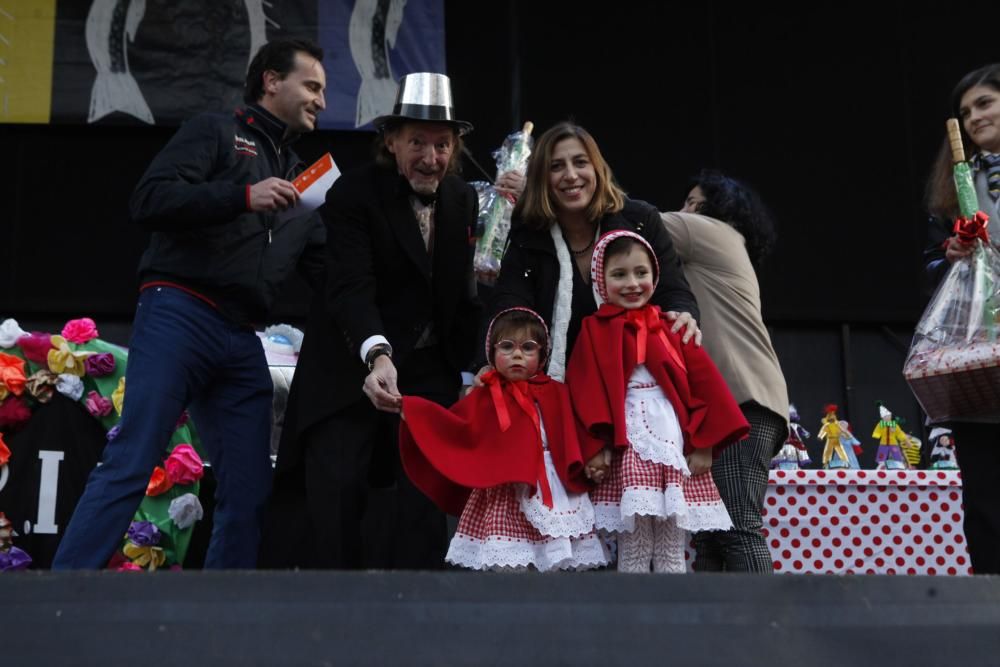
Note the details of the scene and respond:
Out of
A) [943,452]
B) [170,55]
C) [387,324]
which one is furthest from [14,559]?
[170,55]

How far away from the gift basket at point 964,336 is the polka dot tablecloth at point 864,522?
1.05 meters

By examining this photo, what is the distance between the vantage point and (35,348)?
3586 millimetres

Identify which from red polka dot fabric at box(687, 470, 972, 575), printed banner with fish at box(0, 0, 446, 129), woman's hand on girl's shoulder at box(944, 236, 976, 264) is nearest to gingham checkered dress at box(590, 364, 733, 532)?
woman's hand on girl's shoulder at box(944, 236, 976, 264)

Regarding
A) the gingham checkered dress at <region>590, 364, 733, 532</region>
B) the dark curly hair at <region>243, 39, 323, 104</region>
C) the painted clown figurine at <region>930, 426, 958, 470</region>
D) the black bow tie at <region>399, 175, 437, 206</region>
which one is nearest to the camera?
the gingham checkered dress at <region>590, 364, 733, 532</region>

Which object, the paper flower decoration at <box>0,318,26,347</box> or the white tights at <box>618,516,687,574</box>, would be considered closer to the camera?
the white tights at <box>618,516,687,574</box>

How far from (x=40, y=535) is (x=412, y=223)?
1.61m

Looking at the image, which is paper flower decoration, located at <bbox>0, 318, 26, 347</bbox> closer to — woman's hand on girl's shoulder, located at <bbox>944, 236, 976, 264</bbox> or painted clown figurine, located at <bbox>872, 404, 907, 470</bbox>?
woman's hand on girl's shoulder, located at <bbox>944, 236, 976, 264</bbox>

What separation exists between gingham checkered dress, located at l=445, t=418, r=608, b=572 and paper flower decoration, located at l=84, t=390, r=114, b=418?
4.76 ft

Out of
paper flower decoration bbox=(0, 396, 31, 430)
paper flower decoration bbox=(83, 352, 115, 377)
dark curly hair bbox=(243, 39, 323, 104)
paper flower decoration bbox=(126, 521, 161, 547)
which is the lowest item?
paper flower decoration bbox=(126, 521, 161, 547)

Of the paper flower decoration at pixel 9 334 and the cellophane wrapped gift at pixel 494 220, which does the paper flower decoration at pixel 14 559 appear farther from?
the cellophane wrapped gift at pixel 494 220

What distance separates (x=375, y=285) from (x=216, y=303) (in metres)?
0.42

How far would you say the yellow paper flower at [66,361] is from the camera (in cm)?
354

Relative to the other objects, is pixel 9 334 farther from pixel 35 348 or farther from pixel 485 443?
pixel 485 443

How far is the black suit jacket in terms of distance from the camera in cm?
262
